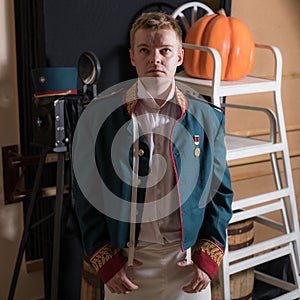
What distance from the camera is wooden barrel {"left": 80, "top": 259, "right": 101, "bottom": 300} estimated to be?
2.01 m

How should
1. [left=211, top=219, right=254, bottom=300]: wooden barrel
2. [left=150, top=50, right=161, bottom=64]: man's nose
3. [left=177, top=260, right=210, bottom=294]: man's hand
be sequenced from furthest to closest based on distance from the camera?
[left=211, top=219, right=254, bottom=300]: wooden barrel
[left=177, top=260, right=210, bottom=294]: man's hand
[left=150, top=50, right=161, bottom=64]: man's nose

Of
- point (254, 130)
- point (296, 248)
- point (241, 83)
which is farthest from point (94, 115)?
point (254, 130)

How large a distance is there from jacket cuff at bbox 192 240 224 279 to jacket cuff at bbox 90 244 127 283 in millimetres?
186

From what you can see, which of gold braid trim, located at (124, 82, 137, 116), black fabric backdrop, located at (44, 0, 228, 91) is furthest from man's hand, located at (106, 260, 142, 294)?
black fabric backdrop, located at (44, 0, 228, 91)

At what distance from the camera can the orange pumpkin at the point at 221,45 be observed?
7.13 feet

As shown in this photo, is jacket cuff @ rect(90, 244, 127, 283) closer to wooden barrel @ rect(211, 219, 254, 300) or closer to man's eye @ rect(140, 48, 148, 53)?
man's eye @ rect(140, 48, 148, 53)

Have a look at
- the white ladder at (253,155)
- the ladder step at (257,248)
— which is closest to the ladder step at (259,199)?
the white ladder at (253,155)

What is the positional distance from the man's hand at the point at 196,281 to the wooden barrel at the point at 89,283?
67 centimetres

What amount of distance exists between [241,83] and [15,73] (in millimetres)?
860

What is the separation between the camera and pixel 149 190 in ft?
4.48

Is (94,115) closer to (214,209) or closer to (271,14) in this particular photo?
(214,209)

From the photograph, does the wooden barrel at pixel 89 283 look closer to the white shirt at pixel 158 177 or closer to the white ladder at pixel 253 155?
the white ladder at pixel 253 155

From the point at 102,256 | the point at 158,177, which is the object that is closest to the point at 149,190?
the point at 158,177

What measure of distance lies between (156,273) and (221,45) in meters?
1.08
